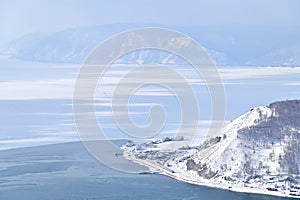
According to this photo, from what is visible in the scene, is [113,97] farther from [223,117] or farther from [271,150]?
[271,150]

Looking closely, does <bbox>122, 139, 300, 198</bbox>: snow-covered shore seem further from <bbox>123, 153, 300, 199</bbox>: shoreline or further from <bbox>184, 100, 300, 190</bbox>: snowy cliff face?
<bbox>184, 100, 300, 190</bbox>: snowy cliff face

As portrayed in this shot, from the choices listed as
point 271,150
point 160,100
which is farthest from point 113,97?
point 271,150

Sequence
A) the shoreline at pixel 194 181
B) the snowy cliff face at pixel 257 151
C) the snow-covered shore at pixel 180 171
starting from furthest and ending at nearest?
the snowy cliff face at pixel 257 151
the snow-covered shore at pixel 180 171
the shoreline at pixel 194 181

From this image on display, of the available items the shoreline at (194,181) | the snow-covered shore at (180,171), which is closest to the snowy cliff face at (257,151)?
the snow-covered shore at (180,171)

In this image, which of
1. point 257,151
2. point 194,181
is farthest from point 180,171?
point 257,151

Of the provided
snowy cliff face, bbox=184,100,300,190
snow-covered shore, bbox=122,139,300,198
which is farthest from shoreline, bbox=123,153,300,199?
snowy cliff face, bbox=184,100,300,190

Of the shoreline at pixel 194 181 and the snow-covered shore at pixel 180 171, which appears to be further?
the snow-covered shore at pixel 180 171

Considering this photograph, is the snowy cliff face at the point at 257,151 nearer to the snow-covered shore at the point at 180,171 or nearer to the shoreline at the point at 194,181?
the snow-covered shore at the point at 180,171

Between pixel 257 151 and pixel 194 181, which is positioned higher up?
pixel 257 151

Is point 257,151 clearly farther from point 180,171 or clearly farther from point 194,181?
point 180,171
